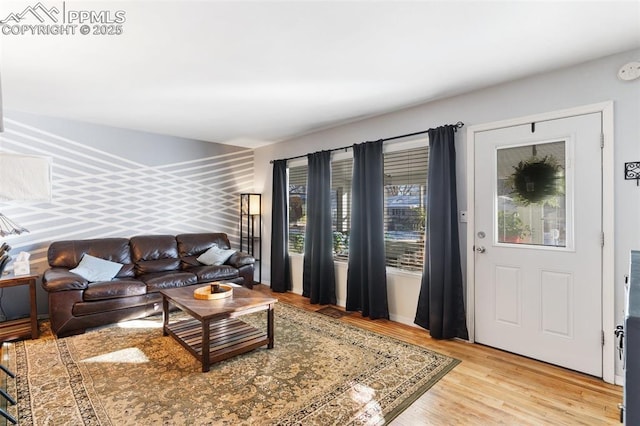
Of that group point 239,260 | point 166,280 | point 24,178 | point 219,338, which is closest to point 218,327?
point 219,338

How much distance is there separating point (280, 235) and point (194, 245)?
1291 mm

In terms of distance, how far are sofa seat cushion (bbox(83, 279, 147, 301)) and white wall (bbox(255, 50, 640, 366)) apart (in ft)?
8.02

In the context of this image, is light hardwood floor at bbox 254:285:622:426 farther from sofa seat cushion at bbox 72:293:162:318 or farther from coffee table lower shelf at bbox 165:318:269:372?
sofa seat cushion at bbox 72:293:162:318

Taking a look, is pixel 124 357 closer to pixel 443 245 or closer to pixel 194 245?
pixel 194 245

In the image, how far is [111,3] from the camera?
70.2 inches

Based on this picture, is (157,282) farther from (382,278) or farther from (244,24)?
(244,24)

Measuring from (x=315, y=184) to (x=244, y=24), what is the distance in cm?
264

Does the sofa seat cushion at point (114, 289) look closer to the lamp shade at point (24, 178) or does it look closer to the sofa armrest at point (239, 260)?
the sofa armrest at point (239, 260)

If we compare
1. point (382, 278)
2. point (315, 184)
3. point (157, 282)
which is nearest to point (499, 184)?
point (382, 278)

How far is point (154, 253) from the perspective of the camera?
434cm

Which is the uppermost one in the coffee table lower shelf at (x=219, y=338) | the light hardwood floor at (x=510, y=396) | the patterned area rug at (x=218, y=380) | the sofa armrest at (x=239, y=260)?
the sofa armrest at (x=239, y=260)

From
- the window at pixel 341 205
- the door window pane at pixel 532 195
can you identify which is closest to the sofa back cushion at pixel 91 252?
the window at pixel 341 205

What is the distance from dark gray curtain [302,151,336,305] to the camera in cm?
431

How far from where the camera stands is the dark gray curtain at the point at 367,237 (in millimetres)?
3682
